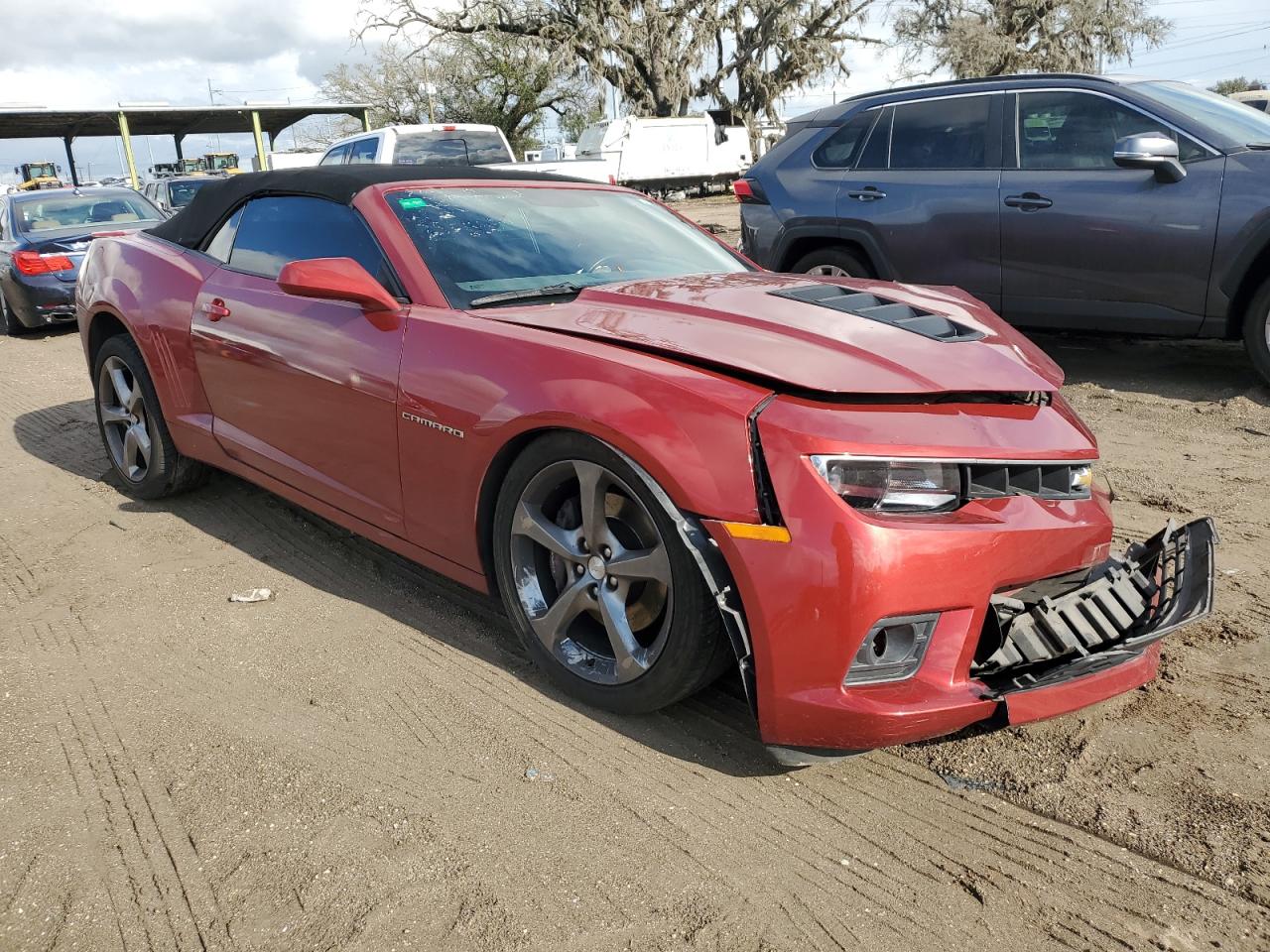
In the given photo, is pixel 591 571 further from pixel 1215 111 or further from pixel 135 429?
pixel 1215 111

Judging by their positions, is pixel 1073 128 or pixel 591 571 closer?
pixel 591 571

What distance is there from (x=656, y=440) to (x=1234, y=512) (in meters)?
2.89

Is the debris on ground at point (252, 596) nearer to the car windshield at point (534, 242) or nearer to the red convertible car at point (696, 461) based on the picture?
the red convertible car at point (696, 461)

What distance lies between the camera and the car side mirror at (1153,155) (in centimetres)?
543

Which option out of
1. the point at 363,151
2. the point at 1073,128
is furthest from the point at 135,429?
the point at 363,151

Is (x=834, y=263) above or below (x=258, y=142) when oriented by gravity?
below

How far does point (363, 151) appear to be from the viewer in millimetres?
13242

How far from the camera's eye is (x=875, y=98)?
6949 mm

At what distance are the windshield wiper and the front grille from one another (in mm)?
1439

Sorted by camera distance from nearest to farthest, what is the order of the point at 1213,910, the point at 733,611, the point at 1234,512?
the point at 1213,910, the point at 733,611, the point at 1234,512

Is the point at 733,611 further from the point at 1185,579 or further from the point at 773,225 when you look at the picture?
the point at 773,225

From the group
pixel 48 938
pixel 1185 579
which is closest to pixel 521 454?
pixel 48 938

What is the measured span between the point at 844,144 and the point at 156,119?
124 feet

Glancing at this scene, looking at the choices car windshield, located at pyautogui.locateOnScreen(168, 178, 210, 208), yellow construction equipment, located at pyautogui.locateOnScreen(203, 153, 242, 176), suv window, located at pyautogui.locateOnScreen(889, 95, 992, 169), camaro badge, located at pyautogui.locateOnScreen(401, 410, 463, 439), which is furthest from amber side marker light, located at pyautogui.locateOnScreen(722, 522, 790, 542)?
yellow construction equipment, located at pyautogui.locateOnScreen(203, 153, 242, 176)
